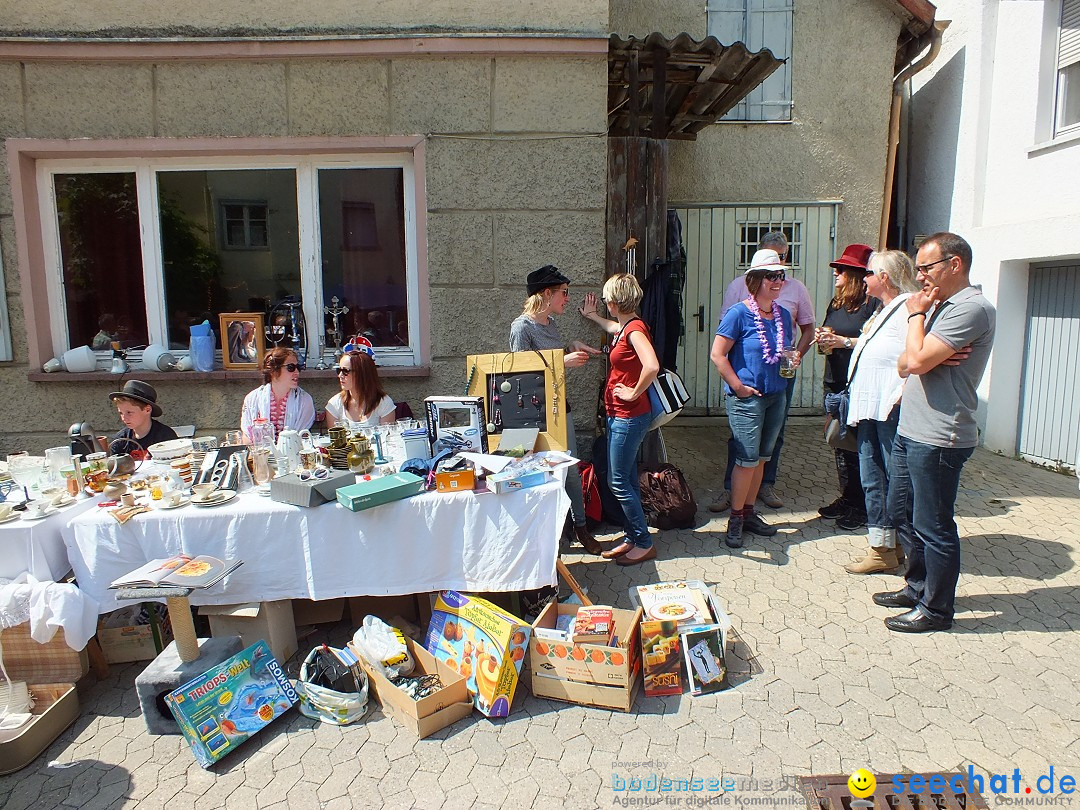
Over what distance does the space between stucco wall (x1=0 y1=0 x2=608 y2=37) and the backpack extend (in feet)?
10.1

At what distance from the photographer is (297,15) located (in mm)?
4723

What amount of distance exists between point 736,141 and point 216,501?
7012mm

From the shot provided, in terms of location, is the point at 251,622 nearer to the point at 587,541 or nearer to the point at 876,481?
the point at 587,541

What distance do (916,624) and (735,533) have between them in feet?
4.03

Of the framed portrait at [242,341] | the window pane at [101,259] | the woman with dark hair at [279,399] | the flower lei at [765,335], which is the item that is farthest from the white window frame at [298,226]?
the flower lei at [765,335]

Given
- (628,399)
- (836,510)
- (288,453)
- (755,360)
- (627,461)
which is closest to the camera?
(288,453)

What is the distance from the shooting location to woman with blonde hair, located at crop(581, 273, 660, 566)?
3945 mm

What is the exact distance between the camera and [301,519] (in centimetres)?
308

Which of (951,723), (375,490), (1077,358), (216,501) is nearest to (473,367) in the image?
(375,490)

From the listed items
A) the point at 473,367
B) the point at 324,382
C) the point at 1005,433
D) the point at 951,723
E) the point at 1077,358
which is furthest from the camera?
the point at 1005,433

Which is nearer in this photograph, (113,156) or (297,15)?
(297,15)

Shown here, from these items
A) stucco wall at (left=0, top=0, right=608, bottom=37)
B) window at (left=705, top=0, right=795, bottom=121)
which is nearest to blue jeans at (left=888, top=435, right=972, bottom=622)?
stucco wall at (left=0, top=0, right=608, bottom=37)

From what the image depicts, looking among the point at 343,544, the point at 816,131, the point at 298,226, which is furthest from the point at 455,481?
the point at 816,131

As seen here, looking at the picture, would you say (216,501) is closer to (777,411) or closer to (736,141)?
(777,411)
